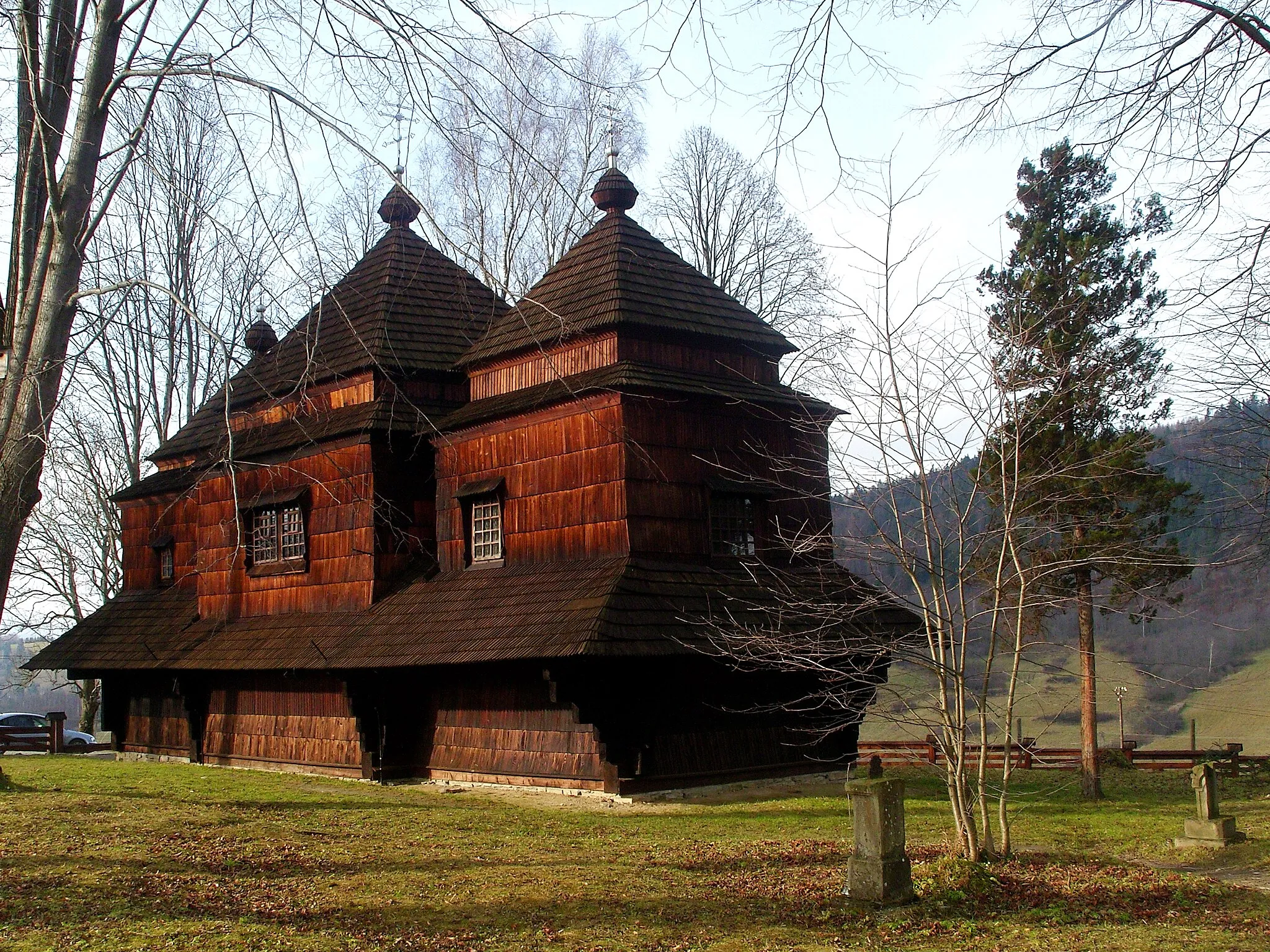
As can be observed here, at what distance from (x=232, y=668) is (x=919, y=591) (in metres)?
14.1

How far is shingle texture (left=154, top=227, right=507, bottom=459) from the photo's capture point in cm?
2003

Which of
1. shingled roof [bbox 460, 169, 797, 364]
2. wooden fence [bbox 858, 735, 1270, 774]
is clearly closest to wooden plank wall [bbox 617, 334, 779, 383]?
shingled roof [bbox 460, 169, 797, 364]

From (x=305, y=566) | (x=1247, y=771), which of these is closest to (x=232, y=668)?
(x=305, y=566)

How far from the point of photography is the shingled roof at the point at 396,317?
20047 millimetres

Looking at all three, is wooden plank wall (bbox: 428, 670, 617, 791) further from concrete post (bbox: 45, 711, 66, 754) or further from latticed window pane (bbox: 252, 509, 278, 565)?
concrete post (bbox: 45, 711, 66, 754)

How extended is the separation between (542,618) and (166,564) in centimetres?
1433

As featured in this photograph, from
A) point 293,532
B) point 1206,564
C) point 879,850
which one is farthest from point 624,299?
point 879,850

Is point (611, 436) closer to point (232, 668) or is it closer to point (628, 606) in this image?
point (628, 606)

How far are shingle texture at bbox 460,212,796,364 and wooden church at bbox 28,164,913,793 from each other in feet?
0.18

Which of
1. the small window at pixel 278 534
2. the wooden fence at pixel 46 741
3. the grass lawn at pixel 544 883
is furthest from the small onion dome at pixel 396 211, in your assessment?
the wooden fence at pixel 46 741

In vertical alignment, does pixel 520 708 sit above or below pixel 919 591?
below

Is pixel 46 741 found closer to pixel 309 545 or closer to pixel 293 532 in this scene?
pixel 293 532

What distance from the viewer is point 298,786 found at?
54.0 ft

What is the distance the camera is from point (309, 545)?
19984 mm
